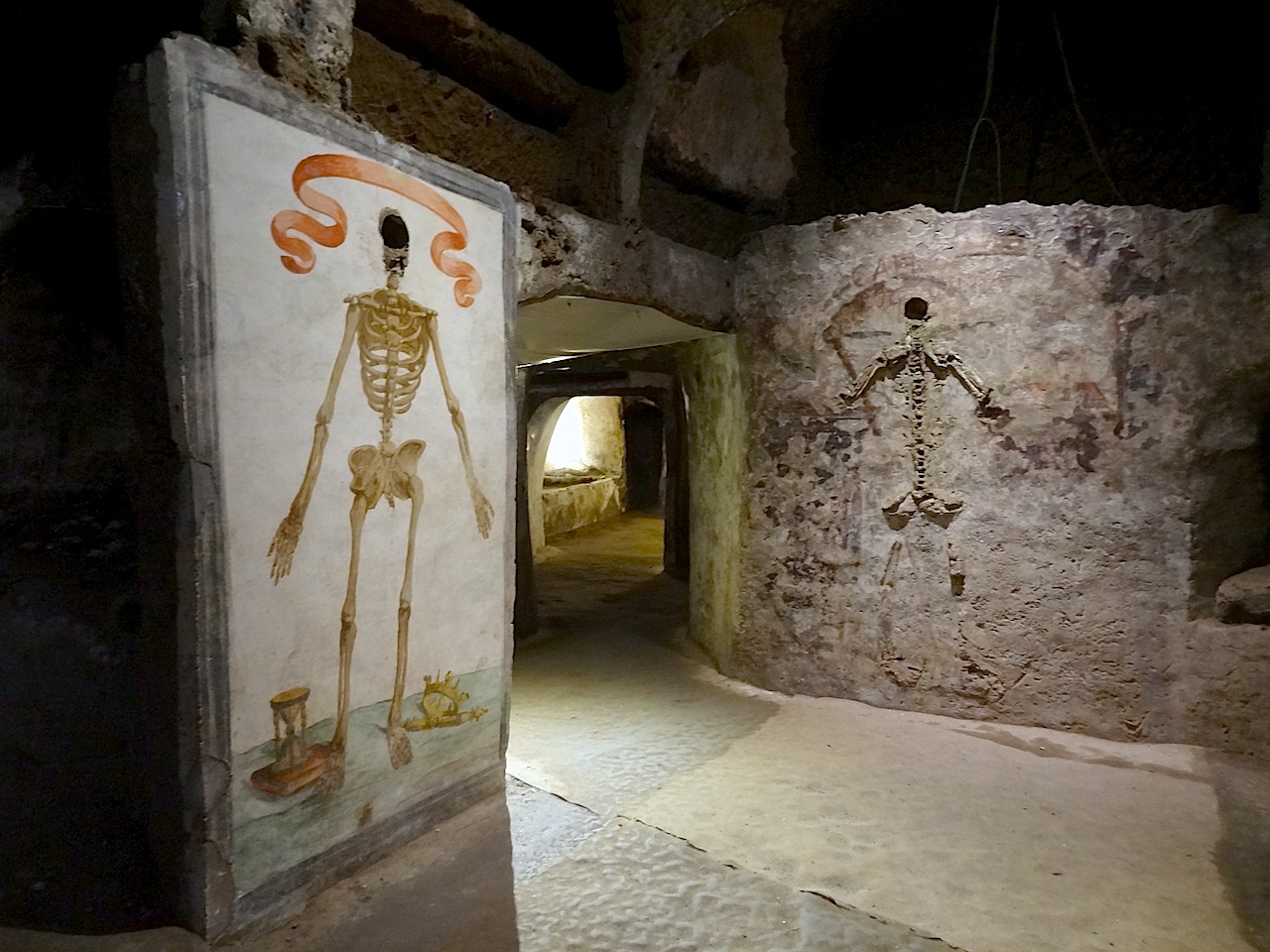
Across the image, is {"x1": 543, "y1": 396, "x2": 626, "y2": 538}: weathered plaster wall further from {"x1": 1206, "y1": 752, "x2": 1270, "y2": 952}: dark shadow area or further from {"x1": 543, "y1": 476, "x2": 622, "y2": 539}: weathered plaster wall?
{"x1": 1206, "y1": 752, "x2": 1270, "y2": 952}: dark shadow area

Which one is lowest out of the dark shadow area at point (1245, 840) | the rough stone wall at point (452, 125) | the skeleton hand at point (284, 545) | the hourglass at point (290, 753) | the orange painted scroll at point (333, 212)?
the dark shadow area at point (1245, 840)

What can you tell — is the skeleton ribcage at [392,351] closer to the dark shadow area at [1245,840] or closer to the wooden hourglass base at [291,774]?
the wooden hourglass base at [291,774]

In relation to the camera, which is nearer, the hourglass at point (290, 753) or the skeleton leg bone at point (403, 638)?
the hourglass at point (290, 753)

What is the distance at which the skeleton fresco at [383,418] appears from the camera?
80.9 inches

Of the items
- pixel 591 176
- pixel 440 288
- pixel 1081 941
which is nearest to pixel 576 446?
pixel 591 176

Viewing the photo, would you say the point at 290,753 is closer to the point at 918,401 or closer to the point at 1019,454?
the point at 918,401

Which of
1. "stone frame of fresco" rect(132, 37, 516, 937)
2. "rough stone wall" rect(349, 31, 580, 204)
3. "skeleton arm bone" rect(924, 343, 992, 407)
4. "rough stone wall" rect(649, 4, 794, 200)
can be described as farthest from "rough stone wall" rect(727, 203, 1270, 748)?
"stone frame of fresco" rect(132, 37, 516, 937)

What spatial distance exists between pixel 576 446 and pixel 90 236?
997 cm

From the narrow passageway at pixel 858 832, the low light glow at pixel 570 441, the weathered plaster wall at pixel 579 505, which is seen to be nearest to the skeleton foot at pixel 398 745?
the narrow passageway at pixel 858 832

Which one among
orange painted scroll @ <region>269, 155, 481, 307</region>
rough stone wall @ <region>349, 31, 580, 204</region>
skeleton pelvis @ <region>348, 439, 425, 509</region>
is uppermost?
rough stone wall @ <region>349, 31, 580, 204</region>

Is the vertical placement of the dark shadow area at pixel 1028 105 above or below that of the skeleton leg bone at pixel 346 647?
above

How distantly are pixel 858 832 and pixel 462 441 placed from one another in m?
1.89

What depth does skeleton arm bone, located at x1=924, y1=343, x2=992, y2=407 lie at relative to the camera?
11.6ft

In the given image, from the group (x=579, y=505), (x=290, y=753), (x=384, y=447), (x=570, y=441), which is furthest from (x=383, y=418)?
(x=570, y=441)
